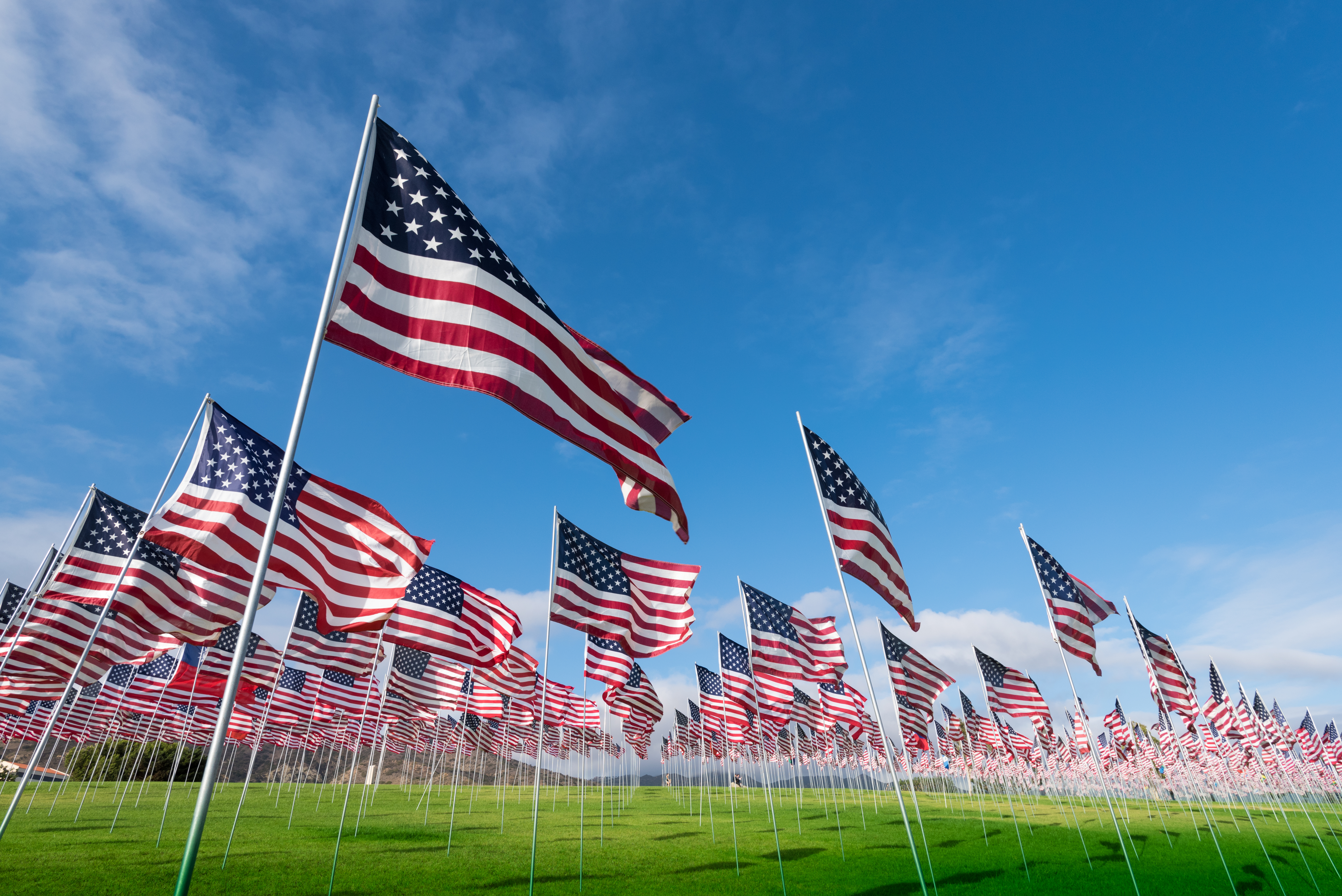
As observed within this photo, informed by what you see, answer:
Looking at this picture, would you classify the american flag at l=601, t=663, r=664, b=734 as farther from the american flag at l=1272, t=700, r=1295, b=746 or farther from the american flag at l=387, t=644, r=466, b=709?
the american flag at l=1272, t=700, r=1295, b=746

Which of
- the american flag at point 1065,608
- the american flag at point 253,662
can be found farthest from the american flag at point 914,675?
the american flag at point 253,662

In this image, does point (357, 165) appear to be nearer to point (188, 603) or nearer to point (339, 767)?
point (188, 603)

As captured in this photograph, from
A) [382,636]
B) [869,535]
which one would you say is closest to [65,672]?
[382,636]

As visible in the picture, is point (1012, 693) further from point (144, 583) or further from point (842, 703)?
point (144, 583)

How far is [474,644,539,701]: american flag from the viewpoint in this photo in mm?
28297

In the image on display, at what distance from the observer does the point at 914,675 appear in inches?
1104

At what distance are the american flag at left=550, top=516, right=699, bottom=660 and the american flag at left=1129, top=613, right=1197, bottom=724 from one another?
19.2 metres

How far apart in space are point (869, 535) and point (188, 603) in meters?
15.3

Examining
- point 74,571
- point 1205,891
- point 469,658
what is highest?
point 74,571

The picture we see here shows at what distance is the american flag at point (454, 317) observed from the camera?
7.48 meters

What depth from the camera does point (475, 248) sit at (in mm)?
8219

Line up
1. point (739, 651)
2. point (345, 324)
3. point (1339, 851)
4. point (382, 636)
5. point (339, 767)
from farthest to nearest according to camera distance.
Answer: point (339, 767) < point (1339, 851) < point (739, 651) < point (382, 636) < point (345, 324)

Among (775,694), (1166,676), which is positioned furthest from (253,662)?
(1166,676)

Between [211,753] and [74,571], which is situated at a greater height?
[74,571]
